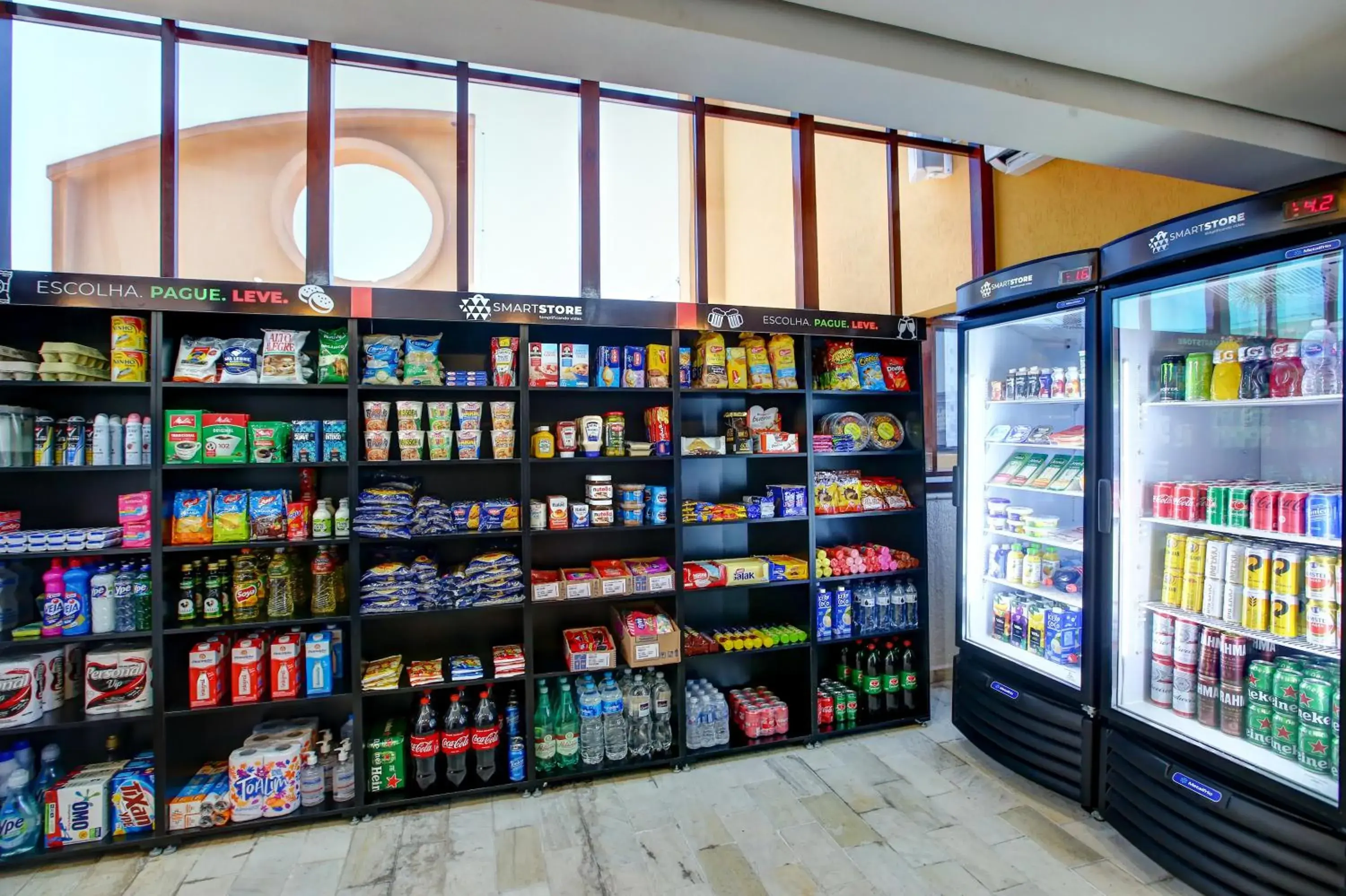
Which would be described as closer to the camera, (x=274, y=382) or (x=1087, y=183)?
(x=274, y=382)

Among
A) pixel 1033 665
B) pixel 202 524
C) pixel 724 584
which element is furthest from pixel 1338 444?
pixel 202 524

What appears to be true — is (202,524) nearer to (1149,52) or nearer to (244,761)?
(244,761)

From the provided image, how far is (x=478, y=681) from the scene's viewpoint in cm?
303

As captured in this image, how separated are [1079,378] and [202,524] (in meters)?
4.06

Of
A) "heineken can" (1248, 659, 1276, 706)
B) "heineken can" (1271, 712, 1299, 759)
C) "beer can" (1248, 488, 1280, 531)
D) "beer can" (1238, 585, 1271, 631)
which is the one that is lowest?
"heineken can" (1271, 712, 1299, 759)

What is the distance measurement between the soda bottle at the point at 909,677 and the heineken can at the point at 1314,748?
69.5 inches

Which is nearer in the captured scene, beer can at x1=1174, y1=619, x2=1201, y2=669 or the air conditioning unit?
beer can at x1=1174, y1=619, x2=1201, y2=669

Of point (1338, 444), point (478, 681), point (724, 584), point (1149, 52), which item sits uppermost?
point (1149, 52)

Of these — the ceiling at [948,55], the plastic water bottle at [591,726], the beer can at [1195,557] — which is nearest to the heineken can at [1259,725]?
the beer can at [1195,557]

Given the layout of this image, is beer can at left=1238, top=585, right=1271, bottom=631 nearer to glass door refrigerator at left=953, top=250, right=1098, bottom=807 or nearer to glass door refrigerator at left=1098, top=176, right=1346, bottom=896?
glass door refrigerator at left=1098, top=176, right=1346, bottom=896

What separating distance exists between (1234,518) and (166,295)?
14.3 ft

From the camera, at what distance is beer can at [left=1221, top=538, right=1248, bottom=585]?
2.42 metres

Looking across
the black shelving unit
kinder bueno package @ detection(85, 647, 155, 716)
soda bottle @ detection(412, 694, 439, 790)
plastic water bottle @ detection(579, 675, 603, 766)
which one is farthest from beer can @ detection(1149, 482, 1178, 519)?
kinder bueno package @ detection(85, 647, 155, 716)

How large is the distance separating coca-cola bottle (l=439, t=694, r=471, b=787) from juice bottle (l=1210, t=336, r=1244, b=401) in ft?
11.6
